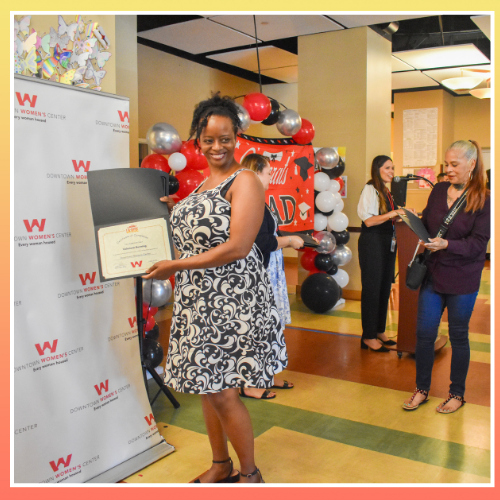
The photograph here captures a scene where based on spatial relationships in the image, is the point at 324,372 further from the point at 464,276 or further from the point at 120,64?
the point at 120,64

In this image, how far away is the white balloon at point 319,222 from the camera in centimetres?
568

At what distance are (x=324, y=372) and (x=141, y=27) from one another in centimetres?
468

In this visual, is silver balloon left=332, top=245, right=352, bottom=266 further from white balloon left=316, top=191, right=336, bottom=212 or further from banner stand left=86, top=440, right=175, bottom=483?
banner stand left=86, top=440, right=175, bottom=483

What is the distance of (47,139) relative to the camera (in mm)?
1989

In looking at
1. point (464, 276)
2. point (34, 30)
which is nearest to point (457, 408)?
point (464, 276)

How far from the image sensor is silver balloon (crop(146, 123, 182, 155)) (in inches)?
165

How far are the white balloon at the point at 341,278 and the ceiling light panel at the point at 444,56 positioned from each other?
364 centimetres

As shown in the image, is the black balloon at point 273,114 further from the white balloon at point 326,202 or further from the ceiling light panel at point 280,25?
the ceiling light panel at point 280,25

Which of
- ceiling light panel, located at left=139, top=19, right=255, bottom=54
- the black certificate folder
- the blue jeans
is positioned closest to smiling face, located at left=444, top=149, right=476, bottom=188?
the blue jeans

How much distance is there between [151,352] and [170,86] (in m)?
4.94

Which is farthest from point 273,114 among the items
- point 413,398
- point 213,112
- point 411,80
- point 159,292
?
point 411,80

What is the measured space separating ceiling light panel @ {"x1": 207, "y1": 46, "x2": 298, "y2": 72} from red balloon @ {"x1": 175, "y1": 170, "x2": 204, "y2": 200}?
3306 mm

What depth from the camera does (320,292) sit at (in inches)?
206

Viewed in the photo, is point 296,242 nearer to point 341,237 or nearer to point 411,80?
point 341,237
